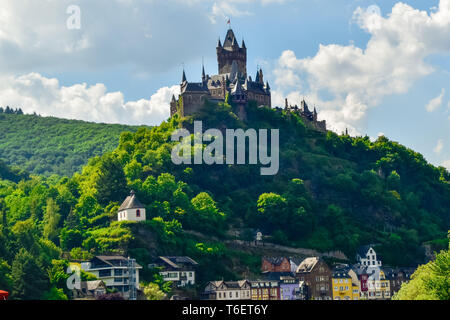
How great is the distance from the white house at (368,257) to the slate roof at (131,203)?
29548 millimetres

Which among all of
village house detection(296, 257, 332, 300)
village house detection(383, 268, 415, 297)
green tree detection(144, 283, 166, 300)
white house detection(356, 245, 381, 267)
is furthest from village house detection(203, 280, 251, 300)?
white house detection(356, 245, 381, 267)

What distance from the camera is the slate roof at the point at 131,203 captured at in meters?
106

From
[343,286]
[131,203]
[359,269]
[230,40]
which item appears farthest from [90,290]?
[230,40]

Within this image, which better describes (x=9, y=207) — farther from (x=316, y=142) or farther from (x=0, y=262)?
(x=316, y=142)

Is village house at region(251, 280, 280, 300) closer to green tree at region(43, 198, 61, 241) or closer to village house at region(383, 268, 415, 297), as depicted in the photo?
village house at region(383, 268, 415, 297)

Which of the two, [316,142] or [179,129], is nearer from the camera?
[179,129]

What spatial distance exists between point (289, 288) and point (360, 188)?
34.0 metres

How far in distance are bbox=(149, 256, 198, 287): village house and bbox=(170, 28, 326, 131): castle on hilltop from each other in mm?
39197

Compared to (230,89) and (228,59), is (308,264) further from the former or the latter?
(228,59)

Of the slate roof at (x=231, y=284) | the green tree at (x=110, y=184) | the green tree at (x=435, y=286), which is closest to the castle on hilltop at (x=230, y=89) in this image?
the green tree at (x=110, y=184)

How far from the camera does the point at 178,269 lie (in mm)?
97500

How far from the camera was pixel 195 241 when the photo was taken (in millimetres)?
107562
